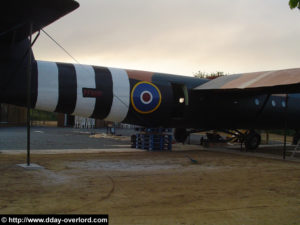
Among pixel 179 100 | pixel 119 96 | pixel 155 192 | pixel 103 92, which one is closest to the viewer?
pixel 155 192

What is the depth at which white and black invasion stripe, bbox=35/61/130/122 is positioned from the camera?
12281mm

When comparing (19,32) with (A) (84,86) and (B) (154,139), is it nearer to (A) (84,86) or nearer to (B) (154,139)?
(A) (84,86)

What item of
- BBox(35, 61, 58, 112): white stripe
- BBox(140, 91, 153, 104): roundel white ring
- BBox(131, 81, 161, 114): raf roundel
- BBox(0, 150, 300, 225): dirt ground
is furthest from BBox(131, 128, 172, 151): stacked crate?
BBox(35, 61, 58, 112): white stripe

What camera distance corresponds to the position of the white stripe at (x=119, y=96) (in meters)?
13.8

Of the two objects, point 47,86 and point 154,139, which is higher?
point 47,86

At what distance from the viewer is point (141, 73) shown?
15047 millimetres

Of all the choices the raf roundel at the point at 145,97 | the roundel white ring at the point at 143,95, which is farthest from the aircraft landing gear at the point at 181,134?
the roundel white ring at the point at 143,95

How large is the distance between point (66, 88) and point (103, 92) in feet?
5.28

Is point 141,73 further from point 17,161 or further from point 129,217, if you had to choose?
point 129,217

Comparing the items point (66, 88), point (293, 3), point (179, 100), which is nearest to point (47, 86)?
point (66, 88)

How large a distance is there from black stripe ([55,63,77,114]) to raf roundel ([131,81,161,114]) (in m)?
2.73

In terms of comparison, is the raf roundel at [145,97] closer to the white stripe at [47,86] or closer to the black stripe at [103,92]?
the black stripe at [103,92]

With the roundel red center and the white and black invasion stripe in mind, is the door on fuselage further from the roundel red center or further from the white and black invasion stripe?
the white and black invasion stripe

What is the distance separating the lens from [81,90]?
12945 millimetres
